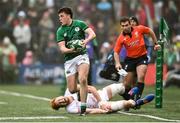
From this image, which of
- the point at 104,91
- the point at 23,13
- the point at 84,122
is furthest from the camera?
the point at 23,13

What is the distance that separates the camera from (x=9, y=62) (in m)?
30.9

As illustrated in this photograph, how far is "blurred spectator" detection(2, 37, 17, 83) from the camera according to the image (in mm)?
30719

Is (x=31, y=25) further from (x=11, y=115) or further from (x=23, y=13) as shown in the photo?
(x=11, y=115)

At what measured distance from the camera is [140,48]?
1662 cm

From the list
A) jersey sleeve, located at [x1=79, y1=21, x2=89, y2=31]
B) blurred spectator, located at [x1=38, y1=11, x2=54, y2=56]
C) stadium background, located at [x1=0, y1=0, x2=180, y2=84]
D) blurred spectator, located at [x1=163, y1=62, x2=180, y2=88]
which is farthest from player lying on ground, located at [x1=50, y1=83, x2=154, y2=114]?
blurred spectator, located at [x1=38, y1=11, x2=54, y2=56]

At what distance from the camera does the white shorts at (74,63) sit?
14.9m

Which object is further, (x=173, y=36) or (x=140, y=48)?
(x=173, y=36)

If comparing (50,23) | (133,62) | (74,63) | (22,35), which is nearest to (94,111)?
(74,63)

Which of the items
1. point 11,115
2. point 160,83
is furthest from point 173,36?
point 11,115

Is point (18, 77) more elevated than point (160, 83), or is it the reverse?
point (18, 77)

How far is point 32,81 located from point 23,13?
9.49ft

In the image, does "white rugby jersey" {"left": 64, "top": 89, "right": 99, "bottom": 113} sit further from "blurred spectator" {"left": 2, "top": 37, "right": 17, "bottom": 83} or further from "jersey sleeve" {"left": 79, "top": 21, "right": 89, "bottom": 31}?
"blurred spectator" {"left": 2, "top": 37, "right": 17, "bottom": 83}

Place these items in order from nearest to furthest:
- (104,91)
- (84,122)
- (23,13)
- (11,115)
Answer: (84,122), (11,115), (104,91), (23,13)

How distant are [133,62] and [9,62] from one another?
14809mm
